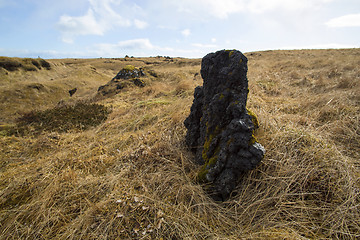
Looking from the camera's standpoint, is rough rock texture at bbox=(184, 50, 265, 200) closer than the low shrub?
Yes

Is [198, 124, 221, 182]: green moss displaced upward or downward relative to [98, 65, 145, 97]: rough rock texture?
downward

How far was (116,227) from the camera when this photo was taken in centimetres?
203

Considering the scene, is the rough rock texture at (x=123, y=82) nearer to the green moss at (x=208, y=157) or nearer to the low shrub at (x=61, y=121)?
the low shrub at (x=61, y=121)

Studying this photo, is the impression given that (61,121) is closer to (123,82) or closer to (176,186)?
(176,186)

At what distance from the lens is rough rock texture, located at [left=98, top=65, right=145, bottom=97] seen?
450 inches

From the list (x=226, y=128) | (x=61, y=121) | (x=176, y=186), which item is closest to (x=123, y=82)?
(x=61, y=121)

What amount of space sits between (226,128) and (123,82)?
11.0 meters

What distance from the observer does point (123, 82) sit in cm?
1181

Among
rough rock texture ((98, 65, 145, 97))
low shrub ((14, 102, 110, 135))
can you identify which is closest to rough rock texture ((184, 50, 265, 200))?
low shrub ((14, 102, 110, 135))

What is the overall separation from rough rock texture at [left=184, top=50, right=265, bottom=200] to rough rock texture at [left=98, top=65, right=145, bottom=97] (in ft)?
31.6

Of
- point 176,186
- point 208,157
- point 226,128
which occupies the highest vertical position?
point 226,128

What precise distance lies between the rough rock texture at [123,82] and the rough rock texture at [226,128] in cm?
963

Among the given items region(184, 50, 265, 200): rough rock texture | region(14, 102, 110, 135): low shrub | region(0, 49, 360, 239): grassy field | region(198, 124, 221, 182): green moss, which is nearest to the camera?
region(0, 49, 360, 239): grassy field

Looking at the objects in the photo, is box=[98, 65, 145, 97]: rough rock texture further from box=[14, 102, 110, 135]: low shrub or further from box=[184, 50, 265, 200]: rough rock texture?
box=[184, 50, 265, 200]: rough rock texture
